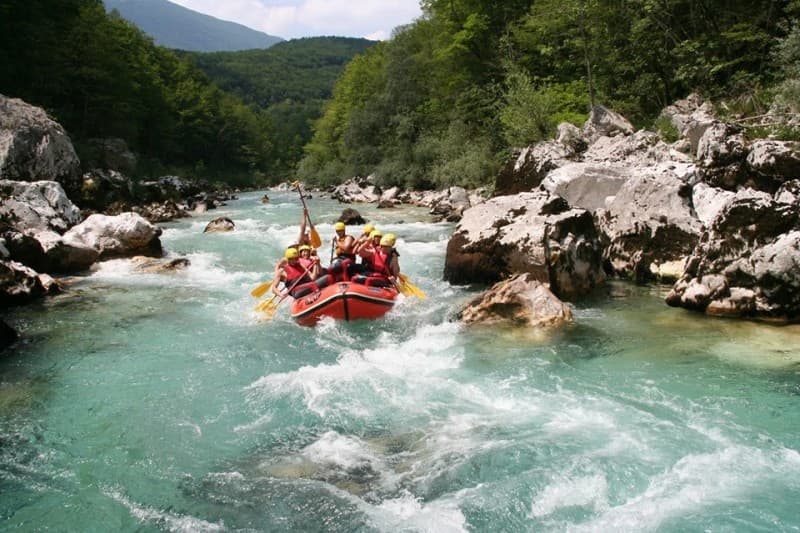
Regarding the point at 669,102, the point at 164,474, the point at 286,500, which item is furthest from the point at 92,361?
the point at 669,102

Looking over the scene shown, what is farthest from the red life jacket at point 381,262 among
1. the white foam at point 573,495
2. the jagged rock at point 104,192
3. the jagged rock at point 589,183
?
the jagged rock at point 104,192

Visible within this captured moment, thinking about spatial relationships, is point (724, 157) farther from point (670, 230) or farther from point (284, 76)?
point (284, 76)

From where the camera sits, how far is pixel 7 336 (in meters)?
7.93

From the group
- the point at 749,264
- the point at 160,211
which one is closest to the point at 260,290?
the point at 749,264

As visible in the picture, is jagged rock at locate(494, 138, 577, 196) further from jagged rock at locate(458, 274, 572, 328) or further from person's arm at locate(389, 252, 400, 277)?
jagged rock at locate(458, 274, 572, 328)

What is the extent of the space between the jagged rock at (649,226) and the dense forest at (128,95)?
24.1 meters

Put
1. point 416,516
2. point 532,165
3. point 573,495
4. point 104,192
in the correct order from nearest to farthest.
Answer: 1. point 416,516
2. point 573,495
3. point 532,165
4. point 104,192

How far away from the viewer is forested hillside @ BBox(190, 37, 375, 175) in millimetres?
127500

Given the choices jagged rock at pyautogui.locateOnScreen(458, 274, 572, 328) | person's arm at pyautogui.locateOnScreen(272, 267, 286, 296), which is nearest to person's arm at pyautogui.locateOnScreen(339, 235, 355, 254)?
person's arm at pyautogui.locateOnScreen(272, 267, 286, 296)

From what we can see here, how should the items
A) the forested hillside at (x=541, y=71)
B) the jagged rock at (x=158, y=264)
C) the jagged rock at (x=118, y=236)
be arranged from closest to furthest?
the jagged rock at (x=158, y=264) < the jagged rock at (x=118, y=236) < the forested hillside at (x=541, y=71)

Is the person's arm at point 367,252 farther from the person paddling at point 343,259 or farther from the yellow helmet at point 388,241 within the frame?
the yellow helmet at point 388,241

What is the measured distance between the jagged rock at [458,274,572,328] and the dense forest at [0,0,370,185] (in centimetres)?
2419

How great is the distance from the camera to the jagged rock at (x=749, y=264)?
7.42 m

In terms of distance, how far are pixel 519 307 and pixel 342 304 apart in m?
2.47
